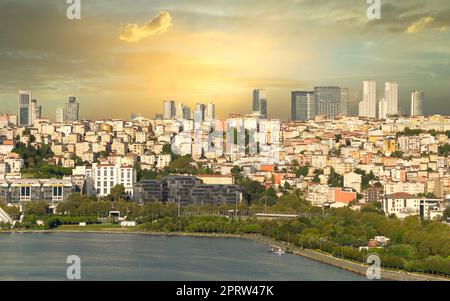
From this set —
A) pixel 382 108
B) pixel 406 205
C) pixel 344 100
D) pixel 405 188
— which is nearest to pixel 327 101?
pixel 344 100

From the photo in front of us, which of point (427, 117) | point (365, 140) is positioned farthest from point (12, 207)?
point (427, 117)

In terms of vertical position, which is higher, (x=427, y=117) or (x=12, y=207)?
(x=427, y=117)

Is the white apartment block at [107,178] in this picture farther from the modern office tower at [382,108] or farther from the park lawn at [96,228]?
the modern office tower at [382,108]

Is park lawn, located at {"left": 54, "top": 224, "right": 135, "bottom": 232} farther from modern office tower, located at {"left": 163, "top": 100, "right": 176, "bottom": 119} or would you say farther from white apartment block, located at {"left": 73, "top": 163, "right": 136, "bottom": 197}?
modern office tower, located at {"left": 163, "top": 100, "right": 176, "bottom": 119}

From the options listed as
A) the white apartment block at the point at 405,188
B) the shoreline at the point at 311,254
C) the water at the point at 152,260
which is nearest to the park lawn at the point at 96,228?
the shoreline at the point at 311,254

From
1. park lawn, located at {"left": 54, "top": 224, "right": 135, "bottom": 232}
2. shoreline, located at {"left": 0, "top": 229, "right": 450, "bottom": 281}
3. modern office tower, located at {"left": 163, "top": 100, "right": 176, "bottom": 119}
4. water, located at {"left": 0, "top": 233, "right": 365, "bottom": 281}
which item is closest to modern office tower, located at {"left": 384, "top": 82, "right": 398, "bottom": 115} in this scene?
modern office tower, located at {"left": 163, "top": 100, "right": 176, "bottom": 119}

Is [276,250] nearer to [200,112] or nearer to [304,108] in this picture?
[200,112]

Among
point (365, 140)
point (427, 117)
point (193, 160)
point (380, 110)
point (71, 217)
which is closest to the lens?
point (71, 217)

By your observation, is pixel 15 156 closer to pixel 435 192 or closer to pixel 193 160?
pixel 193 160
